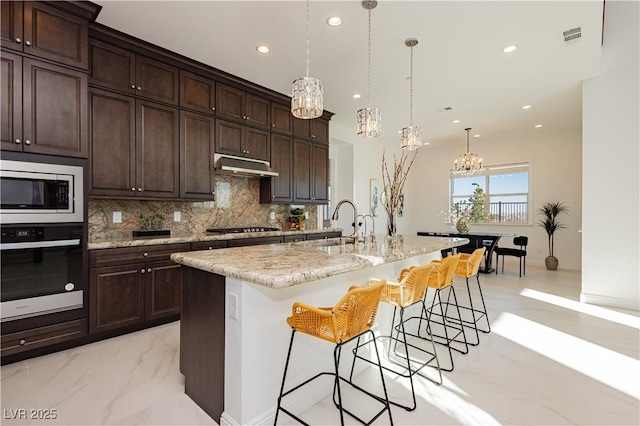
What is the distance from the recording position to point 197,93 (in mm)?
3666

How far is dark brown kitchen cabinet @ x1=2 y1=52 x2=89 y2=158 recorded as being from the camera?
2.29 metres

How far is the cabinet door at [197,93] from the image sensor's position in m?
3.54

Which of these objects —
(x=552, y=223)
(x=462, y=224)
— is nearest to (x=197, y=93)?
(x=462, y=224)

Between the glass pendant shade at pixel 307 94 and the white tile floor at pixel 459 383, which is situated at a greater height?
the glass pendant shade at pixel 307 94

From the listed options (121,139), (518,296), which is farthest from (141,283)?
(518,296)

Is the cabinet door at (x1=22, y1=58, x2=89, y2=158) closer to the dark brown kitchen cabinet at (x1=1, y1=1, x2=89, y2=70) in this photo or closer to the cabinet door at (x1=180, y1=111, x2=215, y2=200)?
the dark brown kitchen cabinet at (x1=1, y1=1, x2=89, y2=70)

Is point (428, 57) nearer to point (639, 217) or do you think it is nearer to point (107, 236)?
point (639, 217)

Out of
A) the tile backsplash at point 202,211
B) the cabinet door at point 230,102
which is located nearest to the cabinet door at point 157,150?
the tile backsplash at point 202,211

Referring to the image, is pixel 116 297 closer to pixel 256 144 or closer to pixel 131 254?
pixel 131 254

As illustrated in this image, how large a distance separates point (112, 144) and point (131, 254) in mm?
1092

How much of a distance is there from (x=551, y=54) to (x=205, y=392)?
4.61m

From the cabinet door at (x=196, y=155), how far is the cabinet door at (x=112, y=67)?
0.59 metres

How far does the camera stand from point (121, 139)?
3.05m

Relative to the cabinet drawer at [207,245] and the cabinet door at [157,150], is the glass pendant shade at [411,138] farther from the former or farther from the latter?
the cabinet door at [157,150]
